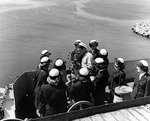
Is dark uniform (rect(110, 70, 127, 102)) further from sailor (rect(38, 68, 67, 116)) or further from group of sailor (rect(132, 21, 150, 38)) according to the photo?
group of sailor (rect(132, 21, 150, 38))

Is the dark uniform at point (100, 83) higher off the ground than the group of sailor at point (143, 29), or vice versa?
the dark uniform at point (100, 83)

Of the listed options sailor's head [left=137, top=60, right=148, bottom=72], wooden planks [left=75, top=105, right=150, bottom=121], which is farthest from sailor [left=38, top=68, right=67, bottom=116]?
sailor's head [left=137, top=60, right=148, bottom=72]

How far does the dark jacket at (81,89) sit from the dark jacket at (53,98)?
0.32m

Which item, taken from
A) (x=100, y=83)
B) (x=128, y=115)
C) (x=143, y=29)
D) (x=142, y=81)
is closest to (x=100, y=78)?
(x=100, y=83)

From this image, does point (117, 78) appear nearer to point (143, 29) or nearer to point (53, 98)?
point (53, 98)

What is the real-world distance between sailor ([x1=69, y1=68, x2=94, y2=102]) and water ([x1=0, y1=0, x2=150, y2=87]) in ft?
37.4

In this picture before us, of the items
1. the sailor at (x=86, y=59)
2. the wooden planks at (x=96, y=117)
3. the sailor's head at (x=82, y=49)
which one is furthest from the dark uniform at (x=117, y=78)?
the wooden planks at (x=96, y=117)

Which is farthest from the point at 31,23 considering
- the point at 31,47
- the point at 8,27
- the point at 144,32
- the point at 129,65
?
the point at 129,65

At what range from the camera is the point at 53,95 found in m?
5.05

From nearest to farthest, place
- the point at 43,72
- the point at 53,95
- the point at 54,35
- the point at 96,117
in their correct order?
the point at 53,95
the point at 96,117
the point at 43,72
the point at 54,35

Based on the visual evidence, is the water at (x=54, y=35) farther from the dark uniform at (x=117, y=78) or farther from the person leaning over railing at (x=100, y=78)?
the person leaning over railing at (x=100, y=78)

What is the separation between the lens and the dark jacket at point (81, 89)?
17.7ft

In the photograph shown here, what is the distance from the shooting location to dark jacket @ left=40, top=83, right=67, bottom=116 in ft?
16.5

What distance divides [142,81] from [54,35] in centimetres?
2373
